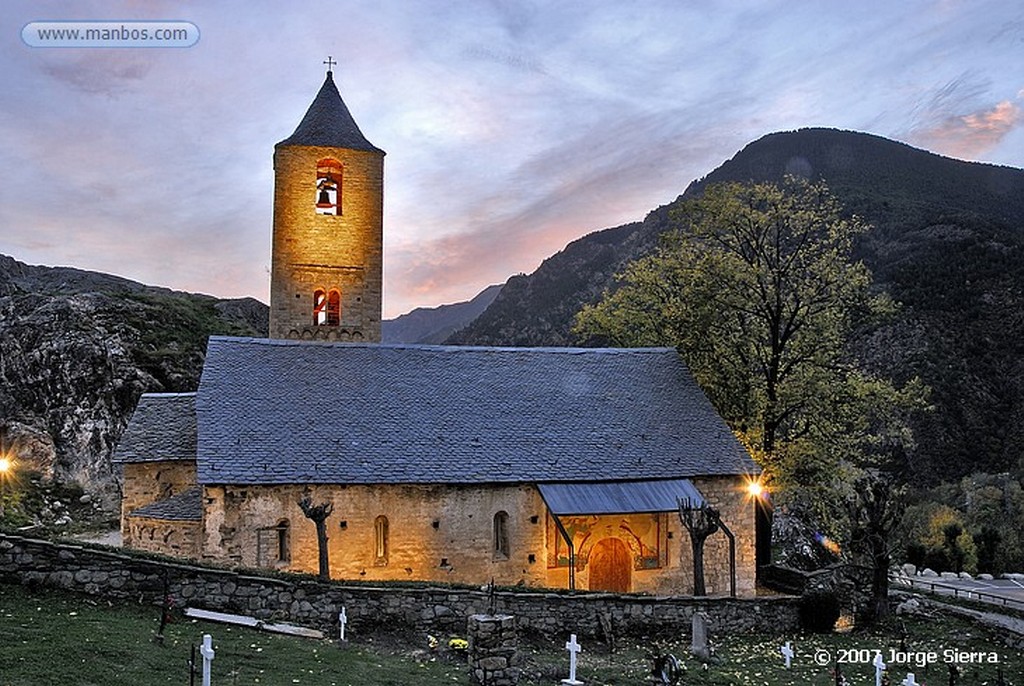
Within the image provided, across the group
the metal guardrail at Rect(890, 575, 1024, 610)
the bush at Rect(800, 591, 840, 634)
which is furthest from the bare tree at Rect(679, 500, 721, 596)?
the metal guardrail at Rect(890, 575, 1024, 610)

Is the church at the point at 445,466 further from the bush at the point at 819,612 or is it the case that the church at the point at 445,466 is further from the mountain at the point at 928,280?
the mountain at the point at 928,280

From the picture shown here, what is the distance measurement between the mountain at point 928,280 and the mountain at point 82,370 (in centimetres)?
3905

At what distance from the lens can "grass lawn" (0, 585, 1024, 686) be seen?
10703 mm

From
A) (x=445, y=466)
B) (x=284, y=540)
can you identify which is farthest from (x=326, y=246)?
(x=284, y=540)

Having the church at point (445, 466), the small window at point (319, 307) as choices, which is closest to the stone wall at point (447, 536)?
the church at point (445, 466)

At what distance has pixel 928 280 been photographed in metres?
78.6

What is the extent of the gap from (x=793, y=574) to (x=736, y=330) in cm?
907

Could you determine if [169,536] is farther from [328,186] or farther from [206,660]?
[328,186]

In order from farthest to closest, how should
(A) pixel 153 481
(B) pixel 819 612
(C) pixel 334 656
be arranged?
(A) pixel 153 481
(B) pixel 819 612
(C) pixel 334 656

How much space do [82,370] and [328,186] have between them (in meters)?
25.0

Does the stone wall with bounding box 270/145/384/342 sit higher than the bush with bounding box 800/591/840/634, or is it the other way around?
the stone wall with bounding box 270/145/384/342

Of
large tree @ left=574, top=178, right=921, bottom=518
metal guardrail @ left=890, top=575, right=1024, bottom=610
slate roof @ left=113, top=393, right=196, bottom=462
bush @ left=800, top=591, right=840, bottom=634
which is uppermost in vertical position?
large tree @ left=574, top=178, right=921, bottom=518

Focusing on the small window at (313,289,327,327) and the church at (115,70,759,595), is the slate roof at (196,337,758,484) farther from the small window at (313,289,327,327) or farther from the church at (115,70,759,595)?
the small window at (313,289,327,327)

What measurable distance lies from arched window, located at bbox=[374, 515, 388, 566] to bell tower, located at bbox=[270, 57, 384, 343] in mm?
13301
